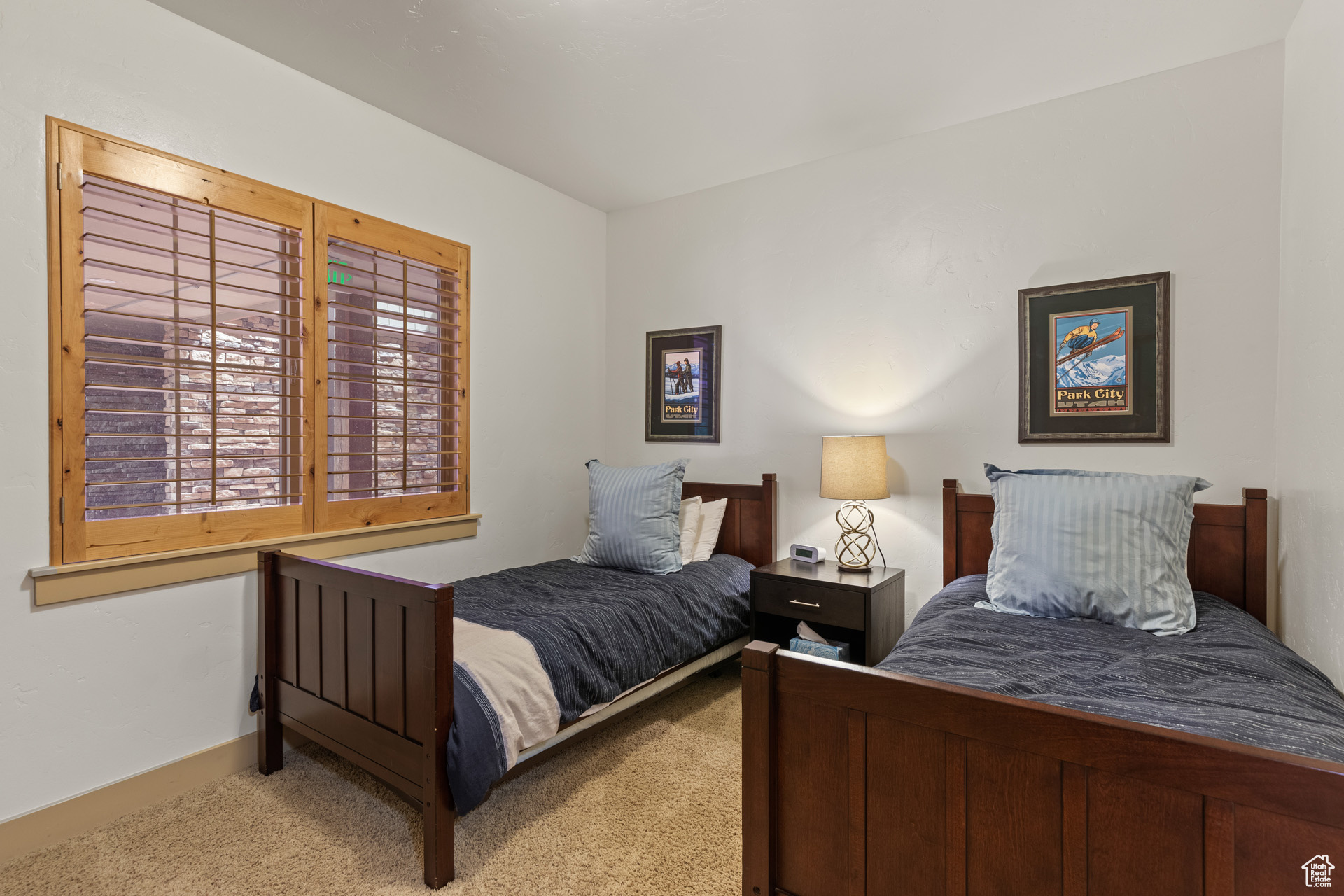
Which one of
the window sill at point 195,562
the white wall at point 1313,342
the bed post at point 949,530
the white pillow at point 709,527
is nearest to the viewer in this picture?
the white wall at point 1313,342

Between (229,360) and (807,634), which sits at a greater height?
(229,360)

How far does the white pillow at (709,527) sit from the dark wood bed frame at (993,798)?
205 cm

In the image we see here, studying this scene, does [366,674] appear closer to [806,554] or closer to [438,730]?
[438,730]

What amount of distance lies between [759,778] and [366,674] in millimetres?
1282

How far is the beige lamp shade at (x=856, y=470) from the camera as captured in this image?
2.80 meters

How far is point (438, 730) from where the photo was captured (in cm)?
170

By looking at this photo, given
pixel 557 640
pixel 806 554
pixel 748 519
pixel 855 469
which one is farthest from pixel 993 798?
pixel 748 519

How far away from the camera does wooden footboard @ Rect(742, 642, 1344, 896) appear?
2.72ft

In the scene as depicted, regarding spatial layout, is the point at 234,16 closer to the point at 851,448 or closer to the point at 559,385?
the point at 559,385

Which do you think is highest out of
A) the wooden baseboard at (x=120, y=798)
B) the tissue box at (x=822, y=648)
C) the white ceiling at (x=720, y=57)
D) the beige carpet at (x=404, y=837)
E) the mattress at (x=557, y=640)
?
the white ceiling at (x=720, y=57)

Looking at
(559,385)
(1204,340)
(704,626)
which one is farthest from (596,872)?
(1204,340)

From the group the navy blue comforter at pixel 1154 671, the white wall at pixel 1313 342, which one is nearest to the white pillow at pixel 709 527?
the navy blue comforter at pixel 1154 671

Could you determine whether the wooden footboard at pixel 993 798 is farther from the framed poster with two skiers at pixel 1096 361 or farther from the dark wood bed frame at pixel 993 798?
the framed poster with two skiers at pixel 1096 361

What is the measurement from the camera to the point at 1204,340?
236 cm
